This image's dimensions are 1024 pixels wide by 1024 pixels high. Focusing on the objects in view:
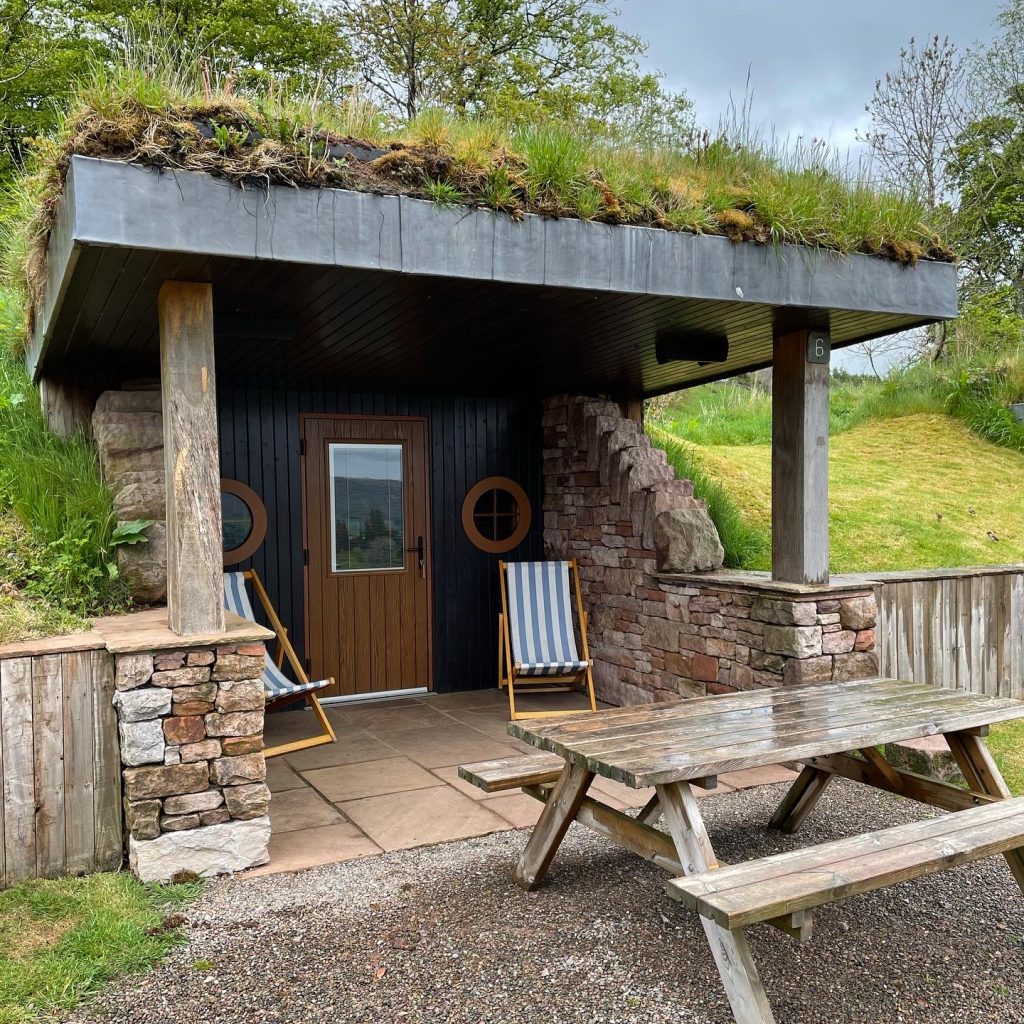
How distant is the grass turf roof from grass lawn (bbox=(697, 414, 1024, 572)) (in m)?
3.60

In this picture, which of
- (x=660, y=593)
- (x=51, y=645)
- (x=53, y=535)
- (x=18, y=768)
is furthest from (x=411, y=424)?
(x=18, y=768)

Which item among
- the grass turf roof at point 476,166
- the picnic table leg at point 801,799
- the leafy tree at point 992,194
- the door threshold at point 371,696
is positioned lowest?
the door threshold at point 371,696

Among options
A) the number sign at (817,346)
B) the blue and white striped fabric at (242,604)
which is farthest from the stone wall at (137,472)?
the number sign at (817,346)

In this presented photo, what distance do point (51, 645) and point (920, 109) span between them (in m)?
14.6

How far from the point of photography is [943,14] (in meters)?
14.9

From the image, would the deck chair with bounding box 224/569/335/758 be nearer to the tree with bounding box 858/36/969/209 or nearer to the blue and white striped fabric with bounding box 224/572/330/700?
the blue and white striped fabric with bounding box 224/572/330/700

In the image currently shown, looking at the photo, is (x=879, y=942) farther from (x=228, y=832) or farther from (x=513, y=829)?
(x=228, y=832)

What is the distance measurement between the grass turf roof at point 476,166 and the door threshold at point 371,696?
3348 millimetres

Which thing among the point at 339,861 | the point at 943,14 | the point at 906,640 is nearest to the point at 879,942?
the point at 339,861

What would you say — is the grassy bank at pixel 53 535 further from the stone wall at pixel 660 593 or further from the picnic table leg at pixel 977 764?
the picnic table leg at pixel 977 764

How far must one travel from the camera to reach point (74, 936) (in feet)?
9.41

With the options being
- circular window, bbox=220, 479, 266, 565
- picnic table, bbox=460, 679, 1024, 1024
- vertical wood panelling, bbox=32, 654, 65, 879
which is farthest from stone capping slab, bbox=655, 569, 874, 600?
vertical wood panelling, bbox=32, 654, 65, 879

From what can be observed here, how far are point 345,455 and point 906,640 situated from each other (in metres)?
4.08

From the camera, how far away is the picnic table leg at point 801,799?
376 cm
